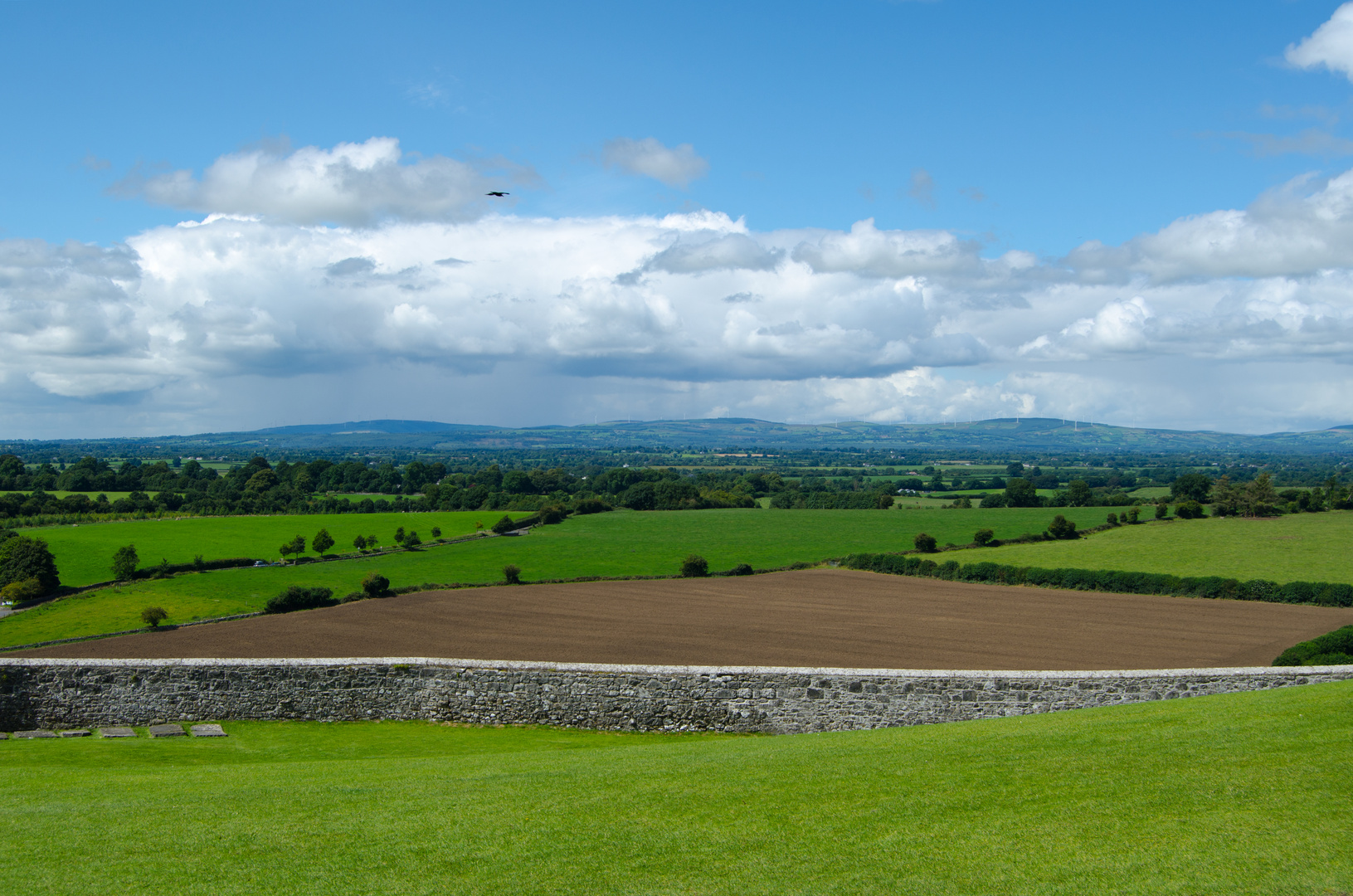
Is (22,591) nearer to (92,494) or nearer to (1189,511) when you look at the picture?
(92,494)

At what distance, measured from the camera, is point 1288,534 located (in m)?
49.4

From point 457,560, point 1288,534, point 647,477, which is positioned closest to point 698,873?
point 457,560

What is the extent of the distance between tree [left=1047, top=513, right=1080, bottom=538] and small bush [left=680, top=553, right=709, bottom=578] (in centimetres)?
2439

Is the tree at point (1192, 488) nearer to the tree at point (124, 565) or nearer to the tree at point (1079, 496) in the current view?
the tree at point (1079, 496)

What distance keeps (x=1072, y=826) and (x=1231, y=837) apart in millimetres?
1150

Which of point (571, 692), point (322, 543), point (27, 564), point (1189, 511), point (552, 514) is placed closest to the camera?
point (571, 692)

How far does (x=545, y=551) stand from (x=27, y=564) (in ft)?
89.8

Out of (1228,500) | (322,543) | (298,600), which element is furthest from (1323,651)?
(322,543)

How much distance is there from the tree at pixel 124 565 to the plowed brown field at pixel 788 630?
12730 mm

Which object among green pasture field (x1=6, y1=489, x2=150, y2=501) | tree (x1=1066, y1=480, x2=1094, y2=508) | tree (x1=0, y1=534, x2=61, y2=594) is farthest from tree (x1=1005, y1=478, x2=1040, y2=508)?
green pasture field (x1=6, y1=489, x2=150, y2=501)

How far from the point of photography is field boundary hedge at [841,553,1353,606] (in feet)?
115

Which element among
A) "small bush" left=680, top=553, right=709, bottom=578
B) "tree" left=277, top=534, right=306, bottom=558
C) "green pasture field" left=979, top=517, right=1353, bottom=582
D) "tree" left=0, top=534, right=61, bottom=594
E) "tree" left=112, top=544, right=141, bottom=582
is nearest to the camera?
"green pasture field" left=979, top=517, right=1353, bottom=582

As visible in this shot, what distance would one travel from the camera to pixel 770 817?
7.31 meters

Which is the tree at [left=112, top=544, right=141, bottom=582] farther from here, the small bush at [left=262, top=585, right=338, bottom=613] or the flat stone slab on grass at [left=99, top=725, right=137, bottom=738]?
the flat stone slab on grass at [left=99, top=725, right=137, bottom=738]
